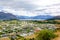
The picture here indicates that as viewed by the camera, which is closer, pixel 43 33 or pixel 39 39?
pixel 39 39

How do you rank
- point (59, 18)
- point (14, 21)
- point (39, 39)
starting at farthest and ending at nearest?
point (14, 21), point (59, 18), point (39, 39)

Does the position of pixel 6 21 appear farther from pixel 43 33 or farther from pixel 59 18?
pixel 43 33

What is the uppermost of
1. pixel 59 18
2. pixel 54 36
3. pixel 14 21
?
pixel 54 36

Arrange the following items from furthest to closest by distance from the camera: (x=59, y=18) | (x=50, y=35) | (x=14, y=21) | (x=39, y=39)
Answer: (x=14, y=21)
(x=59, y=18)
(x=50, y=35)
(x=39, y=39)

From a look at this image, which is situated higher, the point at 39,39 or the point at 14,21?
the point at 39,39

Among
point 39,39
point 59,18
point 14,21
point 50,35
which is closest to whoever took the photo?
point 39,39

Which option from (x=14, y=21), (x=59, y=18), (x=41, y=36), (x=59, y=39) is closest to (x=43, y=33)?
(x=41, y=36)

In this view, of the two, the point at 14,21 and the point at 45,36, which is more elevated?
the point at 45,36

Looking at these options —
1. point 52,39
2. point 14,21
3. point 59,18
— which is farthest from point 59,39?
point 14,21

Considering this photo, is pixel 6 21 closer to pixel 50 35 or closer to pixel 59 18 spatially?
pixel 59 18
